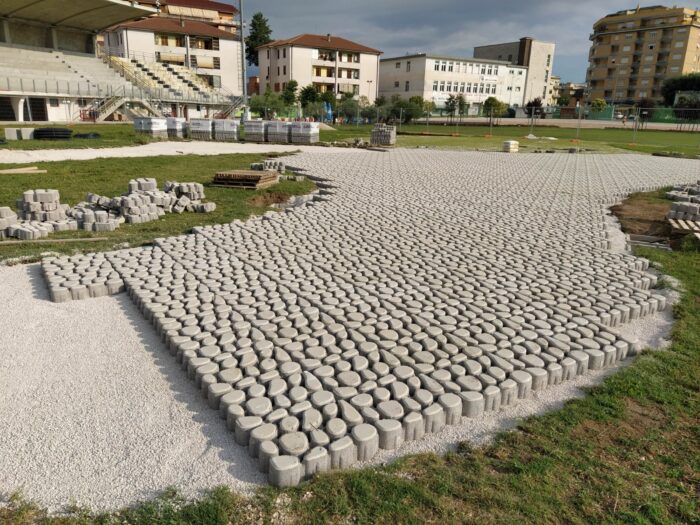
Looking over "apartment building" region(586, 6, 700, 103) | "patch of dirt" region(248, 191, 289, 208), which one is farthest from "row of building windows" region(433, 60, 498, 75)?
"patch of dirt" region(248, 191, 289, 208)

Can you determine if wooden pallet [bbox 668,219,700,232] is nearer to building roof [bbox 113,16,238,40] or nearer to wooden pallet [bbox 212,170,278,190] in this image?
wooden pallet [bbox 212,170,278,190]

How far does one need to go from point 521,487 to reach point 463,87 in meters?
89.3

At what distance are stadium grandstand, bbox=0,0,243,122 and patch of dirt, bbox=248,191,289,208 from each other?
81.4 ft

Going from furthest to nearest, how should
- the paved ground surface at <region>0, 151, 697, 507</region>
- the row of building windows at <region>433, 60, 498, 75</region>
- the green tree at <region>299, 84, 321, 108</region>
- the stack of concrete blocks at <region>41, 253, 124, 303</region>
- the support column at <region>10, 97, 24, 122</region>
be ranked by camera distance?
1. the row of building windows at <region>433, 60, 498, 75</region>
2. the green tree at <region>299, 84, 321, 108</region>
3. the support column at <region>10, 97, 24, 122</region>
4. the stack of concrete blocks at <region>41, 253, 124, 303</region>
5. the paved ground surface at <region>0, 151, 697, 507</region>

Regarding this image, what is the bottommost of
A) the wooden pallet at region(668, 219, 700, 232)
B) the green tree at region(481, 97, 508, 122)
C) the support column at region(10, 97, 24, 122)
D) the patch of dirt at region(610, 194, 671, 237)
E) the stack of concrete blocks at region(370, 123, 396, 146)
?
the patch of dirt at region(610, 194, 671, 237)

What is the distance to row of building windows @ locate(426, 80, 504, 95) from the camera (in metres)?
81.4

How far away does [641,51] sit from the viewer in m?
89.8

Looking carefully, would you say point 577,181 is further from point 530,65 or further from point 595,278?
point 530,65

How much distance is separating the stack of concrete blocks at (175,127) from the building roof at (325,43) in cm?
4687

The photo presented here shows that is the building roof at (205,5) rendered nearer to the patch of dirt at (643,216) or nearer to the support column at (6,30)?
the support column at (6,30)

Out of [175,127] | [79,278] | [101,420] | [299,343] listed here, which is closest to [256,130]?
[175,127]

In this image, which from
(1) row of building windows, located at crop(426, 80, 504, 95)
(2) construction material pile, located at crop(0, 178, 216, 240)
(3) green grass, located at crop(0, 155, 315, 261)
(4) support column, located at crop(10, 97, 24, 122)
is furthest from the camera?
(1) row of building windows, located at crop(426, 80, 504, 95)

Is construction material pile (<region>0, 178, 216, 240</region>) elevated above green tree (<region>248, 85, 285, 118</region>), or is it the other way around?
green tree (<region>248, 85, 285, 118</region>)

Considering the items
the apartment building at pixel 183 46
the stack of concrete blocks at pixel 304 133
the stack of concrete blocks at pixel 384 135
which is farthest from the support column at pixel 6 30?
the stack of concrete blocks at pixel 384 135
